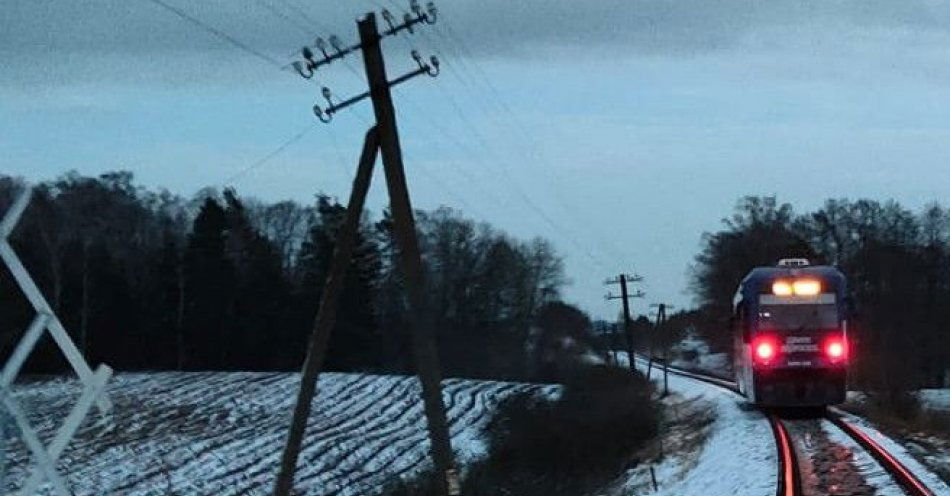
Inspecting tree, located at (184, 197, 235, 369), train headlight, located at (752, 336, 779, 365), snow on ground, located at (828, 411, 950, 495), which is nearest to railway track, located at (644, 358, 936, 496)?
snow on ground, located at (828, 411, 950, 495)

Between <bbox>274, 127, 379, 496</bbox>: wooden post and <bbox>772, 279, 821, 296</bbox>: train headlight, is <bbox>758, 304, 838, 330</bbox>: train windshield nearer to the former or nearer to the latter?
<bbox>772, 279, 821, 296</bbox>: train headlight

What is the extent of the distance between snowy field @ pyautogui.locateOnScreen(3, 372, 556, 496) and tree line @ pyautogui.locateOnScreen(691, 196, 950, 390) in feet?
68.9

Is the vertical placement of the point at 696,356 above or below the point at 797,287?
below

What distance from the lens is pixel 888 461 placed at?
20.2 m

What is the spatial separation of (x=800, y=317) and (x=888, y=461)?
360 inches

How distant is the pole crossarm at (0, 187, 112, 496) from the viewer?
7168mm

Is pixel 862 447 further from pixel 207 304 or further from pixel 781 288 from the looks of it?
pixel 207 304

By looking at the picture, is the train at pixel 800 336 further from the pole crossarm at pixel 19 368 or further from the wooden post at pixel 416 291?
the pole crossarm at pixel 19 368

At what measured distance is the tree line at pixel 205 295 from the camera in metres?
83.9

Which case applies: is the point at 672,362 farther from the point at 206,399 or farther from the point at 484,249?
the point at 206,399

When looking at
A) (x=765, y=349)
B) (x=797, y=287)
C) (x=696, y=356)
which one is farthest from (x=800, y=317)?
(x=696, y=356)

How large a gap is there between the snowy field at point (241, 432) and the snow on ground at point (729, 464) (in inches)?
360

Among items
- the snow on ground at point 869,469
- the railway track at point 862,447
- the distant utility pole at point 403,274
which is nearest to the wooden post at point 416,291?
the distant utility pole at point 403,274

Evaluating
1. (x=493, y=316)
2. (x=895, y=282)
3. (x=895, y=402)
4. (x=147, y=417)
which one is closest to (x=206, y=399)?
(x=147, y=417)
